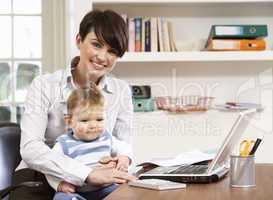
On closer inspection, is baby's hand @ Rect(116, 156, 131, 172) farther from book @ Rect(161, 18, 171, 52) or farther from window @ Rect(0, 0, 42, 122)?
window @ Rect(0, 0, 42, 122)

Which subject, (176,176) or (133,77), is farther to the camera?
(133,77)

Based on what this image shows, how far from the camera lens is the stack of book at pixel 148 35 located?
3078mm

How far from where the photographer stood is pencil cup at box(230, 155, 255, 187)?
1.39 meters

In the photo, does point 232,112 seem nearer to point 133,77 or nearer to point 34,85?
point 133,77

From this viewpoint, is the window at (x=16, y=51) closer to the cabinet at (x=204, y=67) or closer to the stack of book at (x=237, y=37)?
the cabinet at (x=204, y=67)

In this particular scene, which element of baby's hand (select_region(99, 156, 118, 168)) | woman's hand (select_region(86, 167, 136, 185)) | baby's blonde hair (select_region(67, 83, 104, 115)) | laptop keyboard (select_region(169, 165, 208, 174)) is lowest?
woman's hand (select_region(86, 167, 136, 185))

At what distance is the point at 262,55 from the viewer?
9.92 ft

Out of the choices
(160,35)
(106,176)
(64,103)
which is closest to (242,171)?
(106,176)

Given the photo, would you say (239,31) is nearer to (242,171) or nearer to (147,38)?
(147,38)

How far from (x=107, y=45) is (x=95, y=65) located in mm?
96

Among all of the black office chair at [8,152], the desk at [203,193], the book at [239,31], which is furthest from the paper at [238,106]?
the desk at [203,193]

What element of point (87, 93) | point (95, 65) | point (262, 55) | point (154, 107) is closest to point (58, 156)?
point (87, 93)

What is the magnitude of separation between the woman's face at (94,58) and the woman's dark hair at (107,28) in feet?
0.07

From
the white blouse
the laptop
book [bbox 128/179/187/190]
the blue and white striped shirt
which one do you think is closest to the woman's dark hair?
the white blouse
